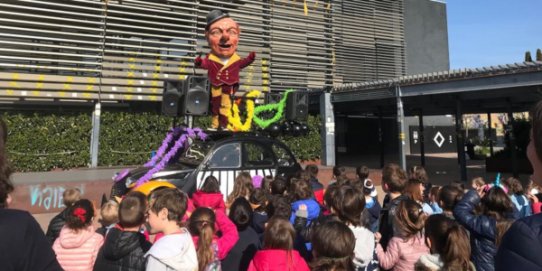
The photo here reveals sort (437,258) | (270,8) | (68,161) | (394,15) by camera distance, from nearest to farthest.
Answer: (437,258) < (68,161) < (270,8) < (394,15)

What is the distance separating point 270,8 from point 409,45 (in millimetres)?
18992

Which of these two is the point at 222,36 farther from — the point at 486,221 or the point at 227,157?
the point at 486,221

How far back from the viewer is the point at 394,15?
20703mm

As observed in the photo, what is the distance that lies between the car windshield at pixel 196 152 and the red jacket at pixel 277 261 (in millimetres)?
4311

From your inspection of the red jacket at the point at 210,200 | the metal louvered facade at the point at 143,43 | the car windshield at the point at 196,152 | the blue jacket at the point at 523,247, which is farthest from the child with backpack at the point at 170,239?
the metal louvered facade at the point at 143,43

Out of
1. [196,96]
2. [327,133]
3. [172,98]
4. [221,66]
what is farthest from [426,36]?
[172,98]

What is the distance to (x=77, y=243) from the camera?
296 cm

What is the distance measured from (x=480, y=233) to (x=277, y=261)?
193 centimetres

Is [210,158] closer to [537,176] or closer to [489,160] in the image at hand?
[537,176]

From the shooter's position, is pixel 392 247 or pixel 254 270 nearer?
pixel 254 270

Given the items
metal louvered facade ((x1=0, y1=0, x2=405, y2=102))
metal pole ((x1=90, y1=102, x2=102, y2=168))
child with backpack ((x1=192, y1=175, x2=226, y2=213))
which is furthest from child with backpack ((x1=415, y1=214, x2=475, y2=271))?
metal louvered facade ((x1=0, y1=0, x2=405, y2=102))

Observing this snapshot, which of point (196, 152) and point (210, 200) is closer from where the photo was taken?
point (210, 200)

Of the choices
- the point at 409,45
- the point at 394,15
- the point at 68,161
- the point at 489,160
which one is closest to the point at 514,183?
the point at 68,161

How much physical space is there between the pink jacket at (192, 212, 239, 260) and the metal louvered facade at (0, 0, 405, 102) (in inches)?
416
